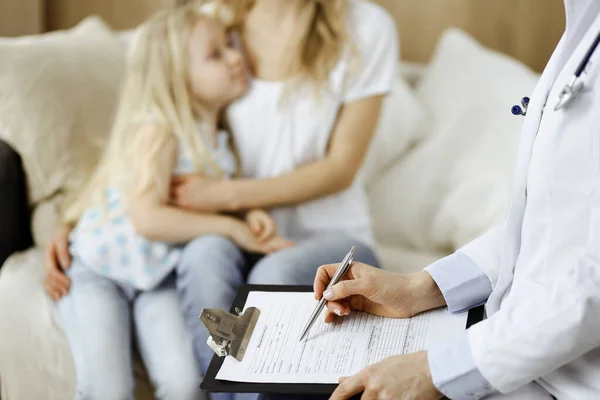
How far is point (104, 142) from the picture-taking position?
1630 mm

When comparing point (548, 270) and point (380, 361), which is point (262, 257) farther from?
point (548, 270)

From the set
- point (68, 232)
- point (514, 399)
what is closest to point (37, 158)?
point (68, 232)

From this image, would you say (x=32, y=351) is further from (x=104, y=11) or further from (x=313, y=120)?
(x=104, y=11)

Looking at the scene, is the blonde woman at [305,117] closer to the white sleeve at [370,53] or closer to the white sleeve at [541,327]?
the white sleeve at [370,53]

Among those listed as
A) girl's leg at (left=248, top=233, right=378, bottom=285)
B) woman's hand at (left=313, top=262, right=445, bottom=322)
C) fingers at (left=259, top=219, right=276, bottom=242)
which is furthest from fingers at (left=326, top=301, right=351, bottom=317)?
fingers at (left=259, top=219, right=276, bottom=242)

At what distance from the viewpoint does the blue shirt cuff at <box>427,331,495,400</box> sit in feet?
2.55

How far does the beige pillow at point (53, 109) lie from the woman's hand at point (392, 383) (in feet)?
3.08

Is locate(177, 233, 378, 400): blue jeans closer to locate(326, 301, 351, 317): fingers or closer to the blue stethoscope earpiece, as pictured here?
locate(326, 301, 351, 317): fingers

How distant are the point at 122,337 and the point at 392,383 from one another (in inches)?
23.6

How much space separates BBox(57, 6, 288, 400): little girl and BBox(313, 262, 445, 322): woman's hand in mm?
399

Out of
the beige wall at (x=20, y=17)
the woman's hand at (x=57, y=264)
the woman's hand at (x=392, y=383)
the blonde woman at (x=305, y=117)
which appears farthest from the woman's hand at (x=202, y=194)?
the beige wall at (x=20, y=17)

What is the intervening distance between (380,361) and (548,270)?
0.19 meters

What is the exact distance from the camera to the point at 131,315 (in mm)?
1346

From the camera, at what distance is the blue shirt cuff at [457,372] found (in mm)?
777
